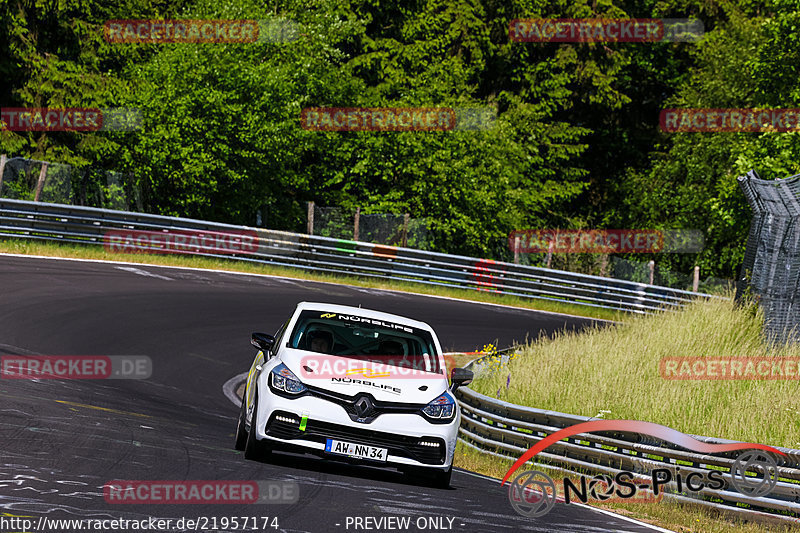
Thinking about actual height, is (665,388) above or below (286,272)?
above

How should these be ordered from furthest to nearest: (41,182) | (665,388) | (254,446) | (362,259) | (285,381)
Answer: (362,259) < (41,182) < (665,388) < (254,446) < (285,381)

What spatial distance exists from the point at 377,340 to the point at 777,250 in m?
9.85

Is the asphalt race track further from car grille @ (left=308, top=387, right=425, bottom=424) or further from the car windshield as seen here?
the car windshield

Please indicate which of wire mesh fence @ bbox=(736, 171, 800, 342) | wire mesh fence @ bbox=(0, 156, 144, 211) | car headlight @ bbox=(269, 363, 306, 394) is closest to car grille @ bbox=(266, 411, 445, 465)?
car headlight @ bbox=(269, 363, 306, 394)

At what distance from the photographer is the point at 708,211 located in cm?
4491

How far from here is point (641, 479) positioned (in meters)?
11.9

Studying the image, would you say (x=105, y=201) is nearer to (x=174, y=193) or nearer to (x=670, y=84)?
(x=174, y=193)

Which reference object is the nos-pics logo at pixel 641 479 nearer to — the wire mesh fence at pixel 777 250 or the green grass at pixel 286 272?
the wire mesh fence at pixel 777 250

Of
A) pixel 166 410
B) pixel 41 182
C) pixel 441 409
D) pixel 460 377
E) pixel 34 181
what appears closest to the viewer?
pixel 441 409

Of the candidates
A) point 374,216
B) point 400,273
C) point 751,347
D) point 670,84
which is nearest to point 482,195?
point 374,216

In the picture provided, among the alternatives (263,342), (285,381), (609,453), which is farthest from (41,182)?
(285,381)

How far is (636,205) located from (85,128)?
24479 mm

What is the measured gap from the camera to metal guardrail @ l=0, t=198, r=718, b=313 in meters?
28.2

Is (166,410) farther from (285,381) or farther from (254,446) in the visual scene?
(285,381)
